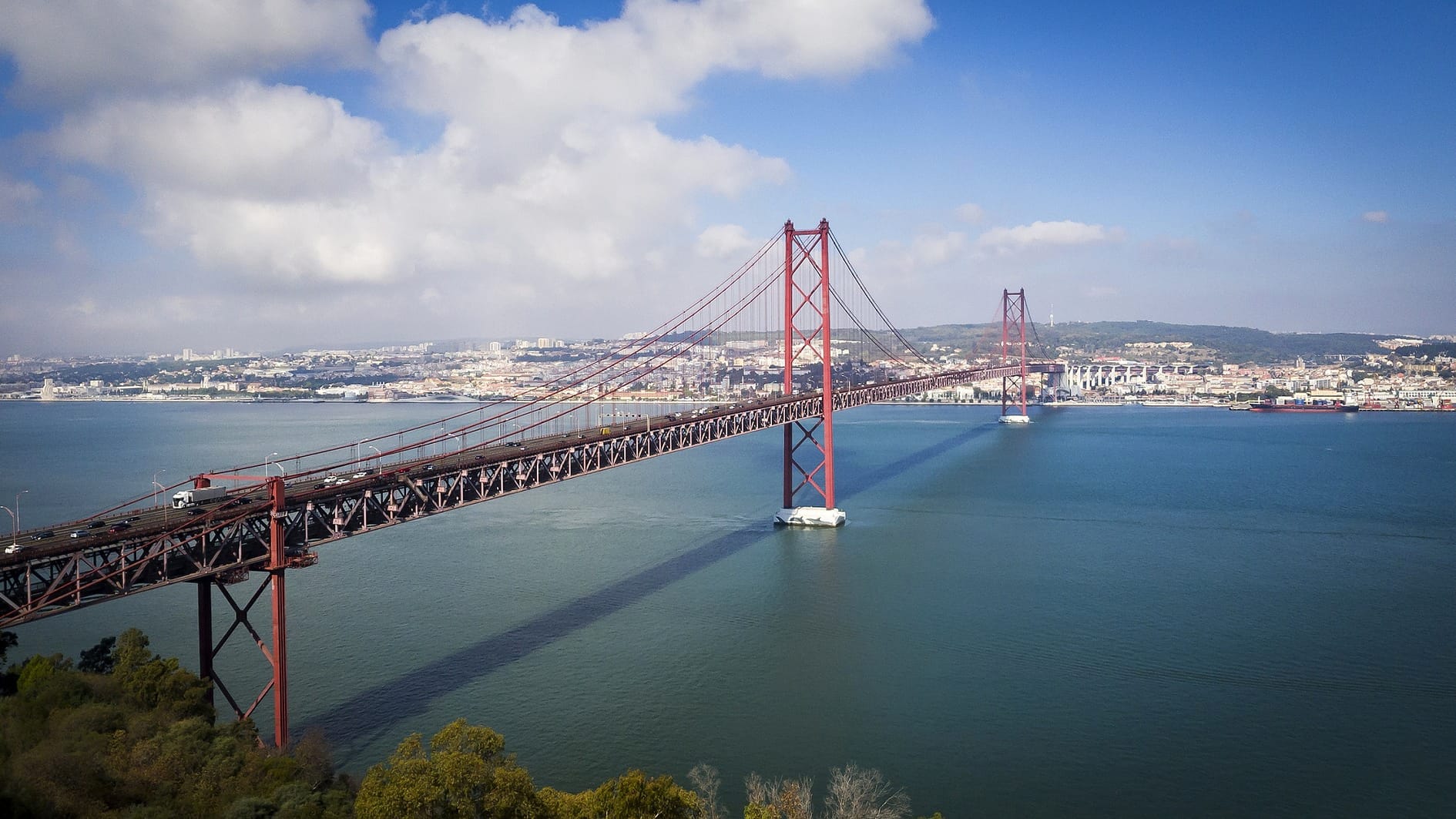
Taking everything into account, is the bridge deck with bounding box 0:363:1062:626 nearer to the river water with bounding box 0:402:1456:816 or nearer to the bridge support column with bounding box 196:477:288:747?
the bridge support column with bounding box 196:477:288:747

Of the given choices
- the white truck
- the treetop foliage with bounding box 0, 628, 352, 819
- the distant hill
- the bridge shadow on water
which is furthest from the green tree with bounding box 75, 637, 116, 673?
the distant hill

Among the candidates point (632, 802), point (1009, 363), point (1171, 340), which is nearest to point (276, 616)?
point (632, 802)

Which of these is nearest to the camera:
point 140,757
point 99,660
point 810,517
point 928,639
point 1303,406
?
point 140,757

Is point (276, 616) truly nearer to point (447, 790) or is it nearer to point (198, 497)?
point (198, 497)

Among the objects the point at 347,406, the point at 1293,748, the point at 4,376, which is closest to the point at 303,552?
the point at 1293,748

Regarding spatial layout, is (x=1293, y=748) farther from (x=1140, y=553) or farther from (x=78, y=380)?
Answer: (x=78, y=380)

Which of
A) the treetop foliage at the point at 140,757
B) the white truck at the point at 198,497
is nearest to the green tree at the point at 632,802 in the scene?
the treetop foliage at the point at 140,757
